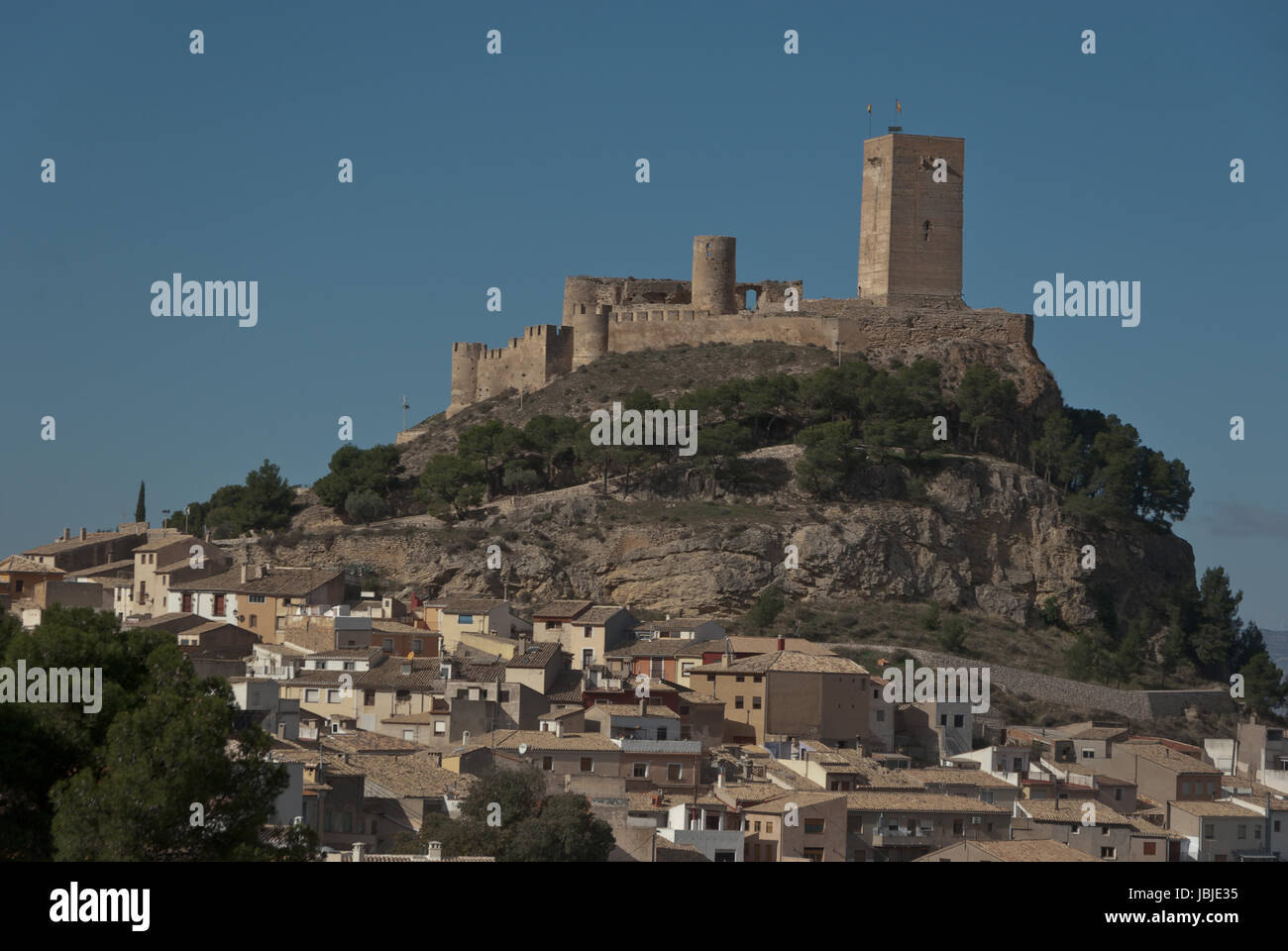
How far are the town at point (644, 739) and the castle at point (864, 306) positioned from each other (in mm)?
17796

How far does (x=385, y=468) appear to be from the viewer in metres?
69.8

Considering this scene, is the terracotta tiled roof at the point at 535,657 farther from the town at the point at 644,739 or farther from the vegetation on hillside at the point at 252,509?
the vegetation on hillside at the point at 252,509

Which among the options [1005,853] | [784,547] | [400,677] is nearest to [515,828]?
[1005,853]

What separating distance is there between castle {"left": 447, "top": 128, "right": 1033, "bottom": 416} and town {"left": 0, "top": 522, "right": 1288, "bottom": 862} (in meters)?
17.8

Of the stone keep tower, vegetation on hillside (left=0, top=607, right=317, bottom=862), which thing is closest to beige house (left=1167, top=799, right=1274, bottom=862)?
vegetation on hillside (left=0, top=607, right=317, bottom=862)

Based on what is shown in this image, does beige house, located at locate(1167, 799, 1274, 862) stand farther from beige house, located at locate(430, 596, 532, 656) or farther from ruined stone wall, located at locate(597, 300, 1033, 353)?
ruined stone wall, located at locate(597, 300, 1033, 353)

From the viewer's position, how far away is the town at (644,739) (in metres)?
33.7

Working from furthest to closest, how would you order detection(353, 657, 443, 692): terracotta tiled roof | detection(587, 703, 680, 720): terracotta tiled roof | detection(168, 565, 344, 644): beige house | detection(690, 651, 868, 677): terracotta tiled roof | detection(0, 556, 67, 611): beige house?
detection(0, 556, 67, 611): beige house < detection(168, 565, 344, 644): beige house < detection(690, 651, 868, 677): terracotta tiled roof < detection(353, 657, 443, 692): terracotta tiled roof < detection(587, 703, 680, 720): terracotta tiled roof

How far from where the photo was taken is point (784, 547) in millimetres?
62094

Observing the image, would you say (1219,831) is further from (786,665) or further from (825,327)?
(825,327)

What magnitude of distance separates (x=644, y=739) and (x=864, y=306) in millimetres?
36578

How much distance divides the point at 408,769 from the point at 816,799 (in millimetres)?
A: 7518

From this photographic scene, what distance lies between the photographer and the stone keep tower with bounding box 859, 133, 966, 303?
72.9 meters
